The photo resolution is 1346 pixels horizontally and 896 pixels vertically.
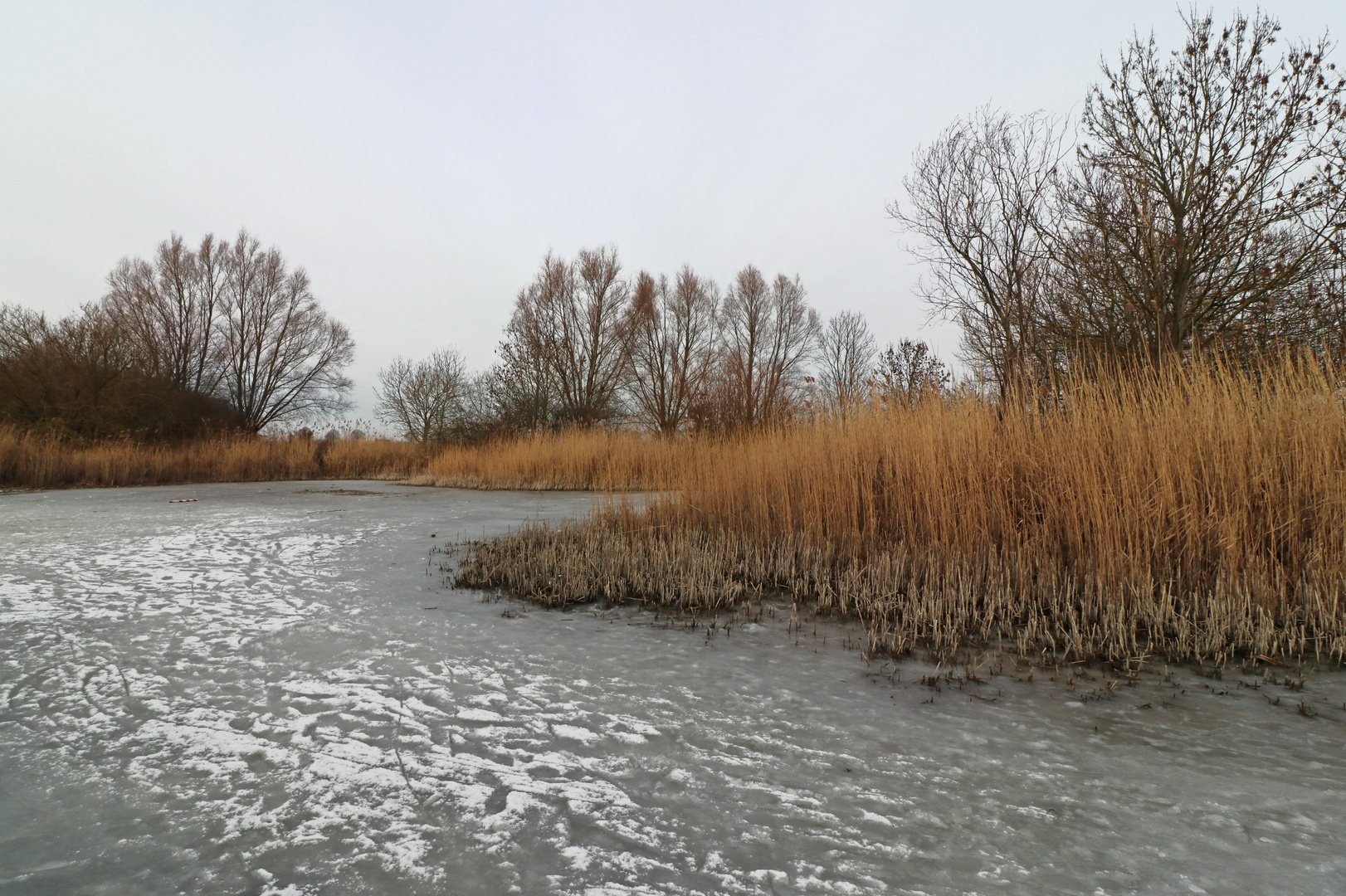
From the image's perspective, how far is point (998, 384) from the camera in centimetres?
487

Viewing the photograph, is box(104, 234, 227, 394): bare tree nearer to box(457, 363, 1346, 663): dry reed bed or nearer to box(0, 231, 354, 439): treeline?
box(0, 231, 354, 439): treeline

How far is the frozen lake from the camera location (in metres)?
1.26

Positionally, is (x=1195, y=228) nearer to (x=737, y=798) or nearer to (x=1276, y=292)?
(x=1276, y=292)

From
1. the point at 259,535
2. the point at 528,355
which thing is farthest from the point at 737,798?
the point at 528,355

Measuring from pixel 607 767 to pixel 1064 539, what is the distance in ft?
10.8

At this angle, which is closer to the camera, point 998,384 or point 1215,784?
point 1215,784

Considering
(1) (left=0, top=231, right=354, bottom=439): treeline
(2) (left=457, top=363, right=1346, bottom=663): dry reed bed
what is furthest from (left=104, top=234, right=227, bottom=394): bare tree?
(2) (left=457, top=363, right=1346, bottom=663): dry reed bed

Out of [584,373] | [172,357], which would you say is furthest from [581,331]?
[172,357]

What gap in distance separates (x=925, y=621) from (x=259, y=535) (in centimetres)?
530

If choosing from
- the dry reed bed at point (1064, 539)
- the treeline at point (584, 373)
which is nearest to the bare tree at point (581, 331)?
the treeline at point (584, 373)

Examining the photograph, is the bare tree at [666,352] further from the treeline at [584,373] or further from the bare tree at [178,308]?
the bare tree at [178,308]

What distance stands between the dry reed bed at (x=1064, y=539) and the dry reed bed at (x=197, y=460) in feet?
38.2

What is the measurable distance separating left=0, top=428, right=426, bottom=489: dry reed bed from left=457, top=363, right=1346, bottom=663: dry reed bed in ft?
38.2

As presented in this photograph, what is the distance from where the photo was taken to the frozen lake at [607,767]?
1.26m
